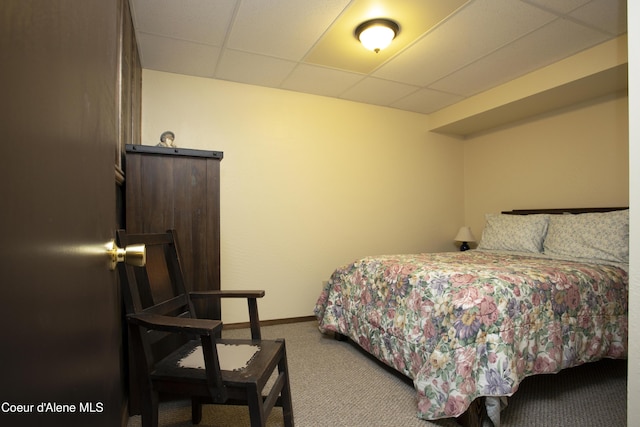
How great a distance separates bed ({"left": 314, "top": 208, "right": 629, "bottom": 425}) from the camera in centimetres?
164

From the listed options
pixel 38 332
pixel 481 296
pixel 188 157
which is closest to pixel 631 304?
pixel 481 296

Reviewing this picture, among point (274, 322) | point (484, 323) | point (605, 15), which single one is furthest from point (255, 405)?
point (605, 15)

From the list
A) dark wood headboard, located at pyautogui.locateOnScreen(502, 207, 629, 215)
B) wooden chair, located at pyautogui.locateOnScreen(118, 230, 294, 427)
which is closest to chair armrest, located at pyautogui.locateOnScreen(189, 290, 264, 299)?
wooden chair, located at pyautogui.locateOnScreen(118, 230, 294, 427)

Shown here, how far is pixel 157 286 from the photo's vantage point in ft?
5.11

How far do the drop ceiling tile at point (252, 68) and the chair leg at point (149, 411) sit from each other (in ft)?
8.23

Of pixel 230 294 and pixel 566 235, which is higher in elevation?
pixel 566 235

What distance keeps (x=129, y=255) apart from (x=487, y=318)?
1.61 metres

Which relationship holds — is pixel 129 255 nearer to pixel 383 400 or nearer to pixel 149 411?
pixel 149 411

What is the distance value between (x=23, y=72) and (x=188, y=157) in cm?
172

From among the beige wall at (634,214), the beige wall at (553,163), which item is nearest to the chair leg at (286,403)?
the beige wall at (634,214)

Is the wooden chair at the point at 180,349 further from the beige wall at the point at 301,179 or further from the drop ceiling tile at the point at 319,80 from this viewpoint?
the drop ceiling tile at the point at 319,80

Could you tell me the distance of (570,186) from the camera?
3400 millimetres

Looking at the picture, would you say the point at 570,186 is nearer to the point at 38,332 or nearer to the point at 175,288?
the point at 175,288

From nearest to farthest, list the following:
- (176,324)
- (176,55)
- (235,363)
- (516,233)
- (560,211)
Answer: (176,324) < (235,363) < (176,55) < (516,233) < (560,211)
